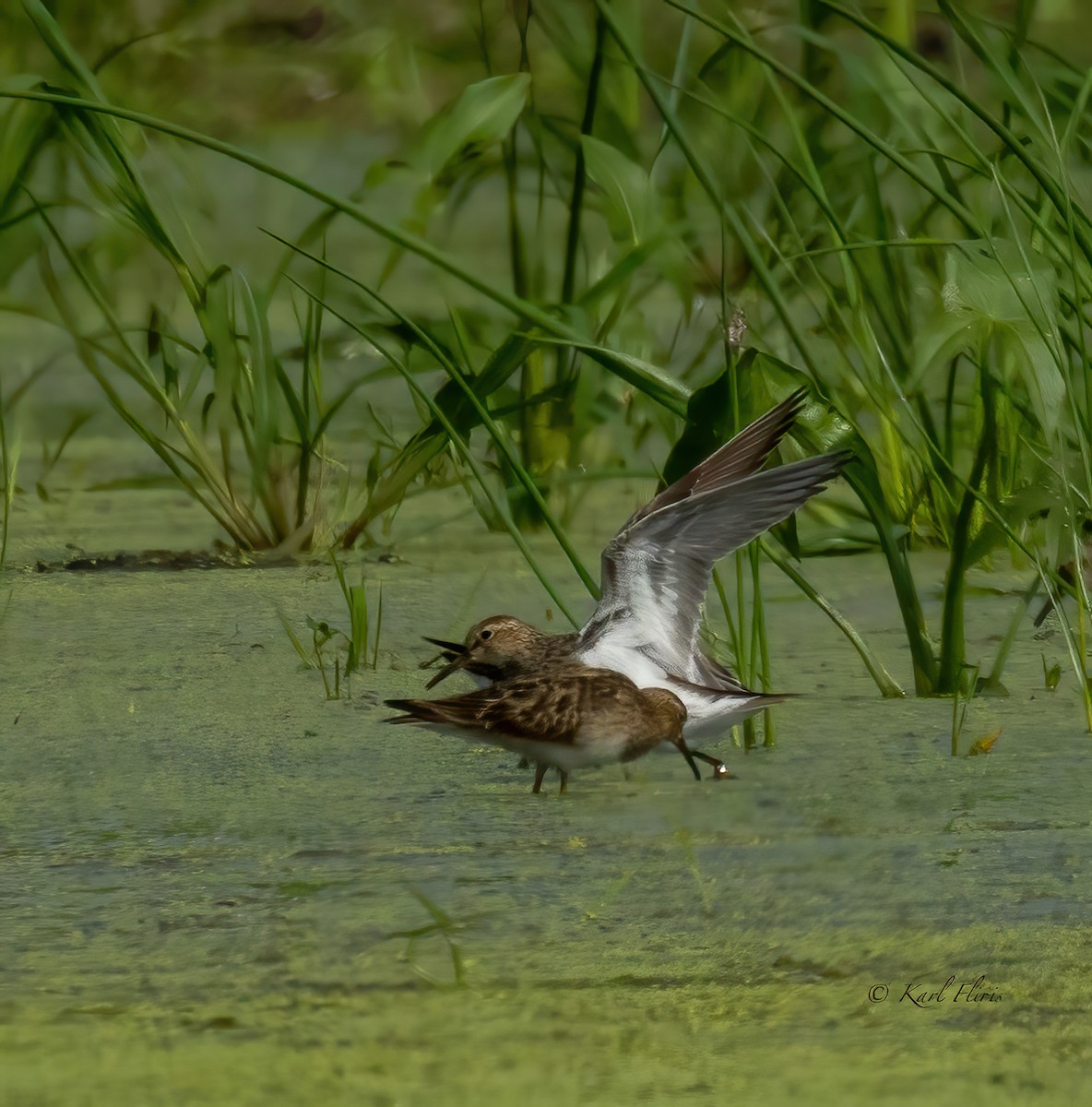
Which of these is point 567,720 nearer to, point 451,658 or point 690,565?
point 690,565

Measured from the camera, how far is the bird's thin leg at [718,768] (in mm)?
1855

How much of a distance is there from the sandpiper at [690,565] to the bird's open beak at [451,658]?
0.10m

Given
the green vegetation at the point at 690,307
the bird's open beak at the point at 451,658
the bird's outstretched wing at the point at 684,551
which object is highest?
the green vegetation at the point at 690,307

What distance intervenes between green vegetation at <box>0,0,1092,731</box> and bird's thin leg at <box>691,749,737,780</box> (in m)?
0.12

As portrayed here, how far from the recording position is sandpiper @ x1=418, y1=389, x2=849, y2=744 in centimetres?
188

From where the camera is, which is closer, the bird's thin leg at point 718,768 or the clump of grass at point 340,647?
the bird's thin leg at point 718,768

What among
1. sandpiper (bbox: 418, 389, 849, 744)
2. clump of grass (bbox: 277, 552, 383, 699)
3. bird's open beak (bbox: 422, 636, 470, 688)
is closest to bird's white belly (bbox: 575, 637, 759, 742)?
sandpiper (bbox: 418, 389, 849, 744)

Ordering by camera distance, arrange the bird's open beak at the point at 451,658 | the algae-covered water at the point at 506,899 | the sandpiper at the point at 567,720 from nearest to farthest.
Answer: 1. the algae-covered water at the point at 506,899
2. the sandpiper at the point at 567,720
3. the bird's open beak at the point at 451,658

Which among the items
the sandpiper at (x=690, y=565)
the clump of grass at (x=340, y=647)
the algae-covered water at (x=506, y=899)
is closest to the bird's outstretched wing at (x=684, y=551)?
the sandpiper at (x=690, y=565)

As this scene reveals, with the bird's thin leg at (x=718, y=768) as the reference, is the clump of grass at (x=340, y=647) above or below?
above

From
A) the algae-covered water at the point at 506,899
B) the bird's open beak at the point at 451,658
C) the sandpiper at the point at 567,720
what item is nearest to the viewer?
the algae-covered water at the point at 506,899

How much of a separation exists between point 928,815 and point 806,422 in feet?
1.44

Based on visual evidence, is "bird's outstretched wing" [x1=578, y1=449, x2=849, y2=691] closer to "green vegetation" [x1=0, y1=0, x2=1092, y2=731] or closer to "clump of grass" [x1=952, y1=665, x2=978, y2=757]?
"green vegetation" [x1=0, y1=0, x2=1092, y2=731]

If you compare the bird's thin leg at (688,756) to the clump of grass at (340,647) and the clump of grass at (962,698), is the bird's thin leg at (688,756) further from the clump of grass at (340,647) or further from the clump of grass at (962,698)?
the clump of grass at (340,647)
